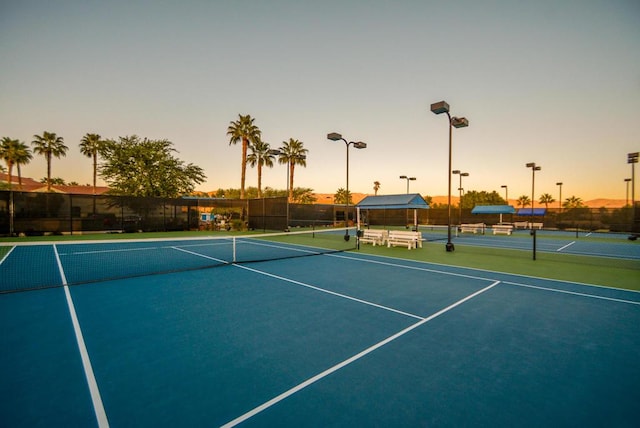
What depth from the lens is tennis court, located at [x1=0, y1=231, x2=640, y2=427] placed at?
315 centimetres

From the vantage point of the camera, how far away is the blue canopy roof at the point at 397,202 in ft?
64.4

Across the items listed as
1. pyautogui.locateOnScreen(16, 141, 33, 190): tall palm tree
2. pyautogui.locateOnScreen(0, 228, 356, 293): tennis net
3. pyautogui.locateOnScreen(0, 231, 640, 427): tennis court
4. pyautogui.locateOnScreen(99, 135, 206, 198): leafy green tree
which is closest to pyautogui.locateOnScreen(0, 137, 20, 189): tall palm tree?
pyautogui.locateOnScreen(16, 141, 33, 190): tall palm tree

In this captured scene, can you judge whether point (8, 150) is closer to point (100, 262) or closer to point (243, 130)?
point (243, 130)

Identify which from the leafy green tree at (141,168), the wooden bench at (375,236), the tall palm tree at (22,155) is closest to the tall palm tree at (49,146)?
the tall palm tree at (22,155)

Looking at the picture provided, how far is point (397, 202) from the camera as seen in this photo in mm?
20500

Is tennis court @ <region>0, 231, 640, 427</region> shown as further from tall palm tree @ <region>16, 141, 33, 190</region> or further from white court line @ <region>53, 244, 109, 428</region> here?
tall palm tree @ <region>16, 141, 33, 190</region>

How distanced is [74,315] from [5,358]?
5.88 ft

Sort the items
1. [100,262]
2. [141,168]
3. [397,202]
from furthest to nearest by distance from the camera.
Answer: [141,168] < [397,202] < [100,262]

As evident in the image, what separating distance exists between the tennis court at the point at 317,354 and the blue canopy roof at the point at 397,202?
447 inches

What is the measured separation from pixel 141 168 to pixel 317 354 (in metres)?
32.0

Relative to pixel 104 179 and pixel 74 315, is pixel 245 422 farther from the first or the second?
pixel 104 179

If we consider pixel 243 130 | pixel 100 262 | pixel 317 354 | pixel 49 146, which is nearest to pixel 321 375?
pixel 317 354

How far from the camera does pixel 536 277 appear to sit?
31.4 feet

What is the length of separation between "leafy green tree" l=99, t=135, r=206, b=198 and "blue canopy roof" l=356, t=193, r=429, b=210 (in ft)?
69.6
